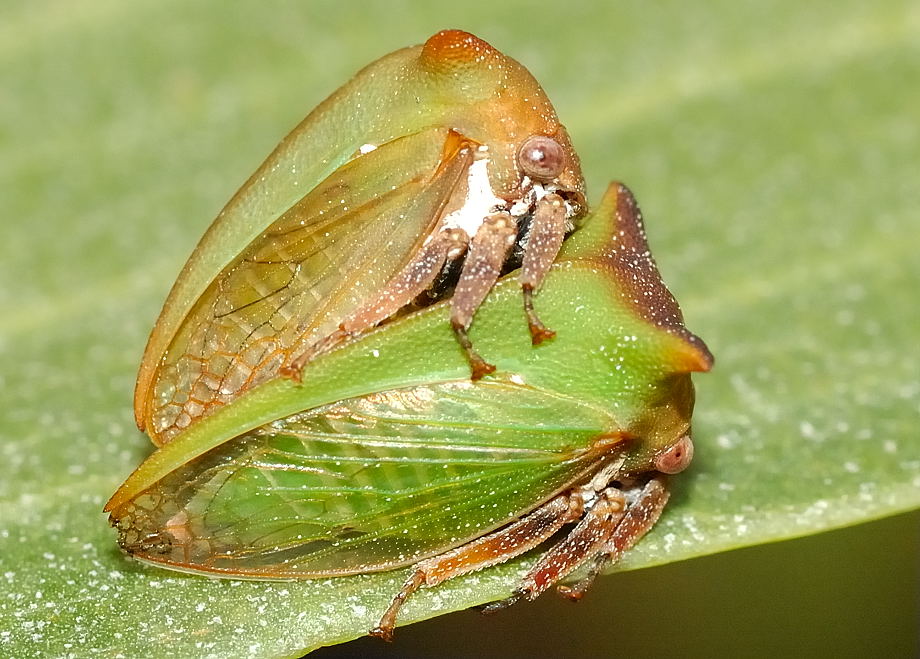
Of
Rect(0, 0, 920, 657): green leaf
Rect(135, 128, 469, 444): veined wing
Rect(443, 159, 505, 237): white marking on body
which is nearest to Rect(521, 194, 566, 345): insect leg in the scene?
Rect(443, 159, 505, 237): white marking on body

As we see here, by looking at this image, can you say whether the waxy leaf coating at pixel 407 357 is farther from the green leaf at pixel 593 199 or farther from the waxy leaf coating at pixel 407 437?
the green leaf at pixel 593 199

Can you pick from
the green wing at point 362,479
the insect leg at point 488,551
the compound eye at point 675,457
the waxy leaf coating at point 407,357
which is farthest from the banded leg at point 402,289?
the compound eye at point 675,457

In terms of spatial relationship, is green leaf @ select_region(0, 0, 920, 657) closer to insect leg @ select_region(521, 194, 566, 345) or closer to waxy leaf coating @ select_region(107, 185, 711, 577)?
waxy leaf coating @ select_region(107, 185, 711, 577)

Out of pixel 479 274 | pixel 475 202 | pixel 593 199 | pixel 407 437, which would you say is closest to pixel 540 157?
pixel 475 202

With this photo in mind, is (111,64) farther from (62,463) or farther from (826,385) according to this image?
(826,385)

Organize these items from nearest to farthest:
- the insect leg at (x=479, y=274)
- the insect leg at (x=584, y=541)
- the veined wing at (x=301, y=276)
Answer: the insect leg at (x=479, y=274), the veined wing at (x=301, y=276), the insect leg at (x=584, y=541)

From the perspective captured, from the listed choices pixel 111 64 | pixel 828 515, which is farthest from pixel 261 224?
pixel 111 64

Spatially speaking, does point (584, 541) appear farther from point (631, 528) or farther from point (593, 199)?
point (593, 199)
